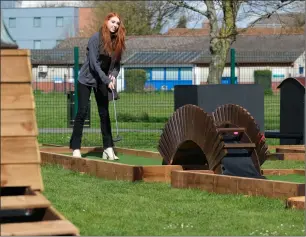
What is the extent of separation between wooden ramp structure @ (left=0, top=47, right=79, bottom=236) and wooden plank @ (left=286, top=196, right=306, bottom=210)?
2742 mm

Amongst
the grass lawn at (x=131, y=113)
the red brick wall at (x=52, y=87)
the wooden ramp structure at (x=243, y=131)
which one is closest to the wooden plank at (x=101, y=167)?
the wooden ramp structure at (x=243, y=131)

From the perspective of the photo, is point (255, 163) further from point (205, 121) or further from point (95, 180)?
point (95, 180)

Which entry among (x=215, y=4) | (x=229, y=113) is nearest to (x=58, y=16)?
(x=215, y=4)

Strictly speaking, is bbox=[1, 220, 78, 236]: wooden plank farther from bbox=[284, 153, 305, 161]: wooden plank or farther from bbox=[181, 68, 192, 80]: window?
bbox=[181, 68, 192, 80]: window

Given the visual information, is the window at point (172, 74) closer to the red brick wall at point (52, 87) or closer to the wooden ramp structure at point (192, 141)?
the red brick wall at point (52, 87)

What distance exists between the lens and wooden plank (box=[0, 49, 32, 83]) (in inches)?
254

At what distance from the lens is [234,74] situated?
68.5 ft

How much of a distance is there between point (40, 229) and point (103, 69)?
22.7 feet

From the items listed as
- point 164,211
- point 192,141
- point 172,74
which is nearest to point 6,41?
point 164,211

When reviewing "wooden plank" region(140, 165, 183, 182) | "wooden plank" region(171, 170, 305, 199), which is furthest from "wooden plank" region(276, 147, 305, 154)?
"wooden plank" region(171, 170, 305, 199)

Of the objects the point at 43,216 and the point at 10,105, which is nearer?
the point at 10,105

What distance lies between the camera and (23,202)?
6273 mm

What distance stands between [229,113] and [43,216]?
5.10 meters

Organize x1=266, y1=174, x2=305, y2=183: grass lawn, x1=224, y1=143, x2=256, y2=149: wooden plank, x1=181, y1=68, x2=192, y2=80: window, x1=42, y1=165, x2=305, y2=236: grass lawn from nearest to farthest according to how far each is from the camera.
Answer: x1=42, y1=165, x2=305, y2=236: grass lawn
x1=224, y1=143, x2=256, y2=149: wooden plank
x1=266, y1=174, x2=305, y2=183: grass lawn
x1=181, y1=68, x2=192, y2=80: window
